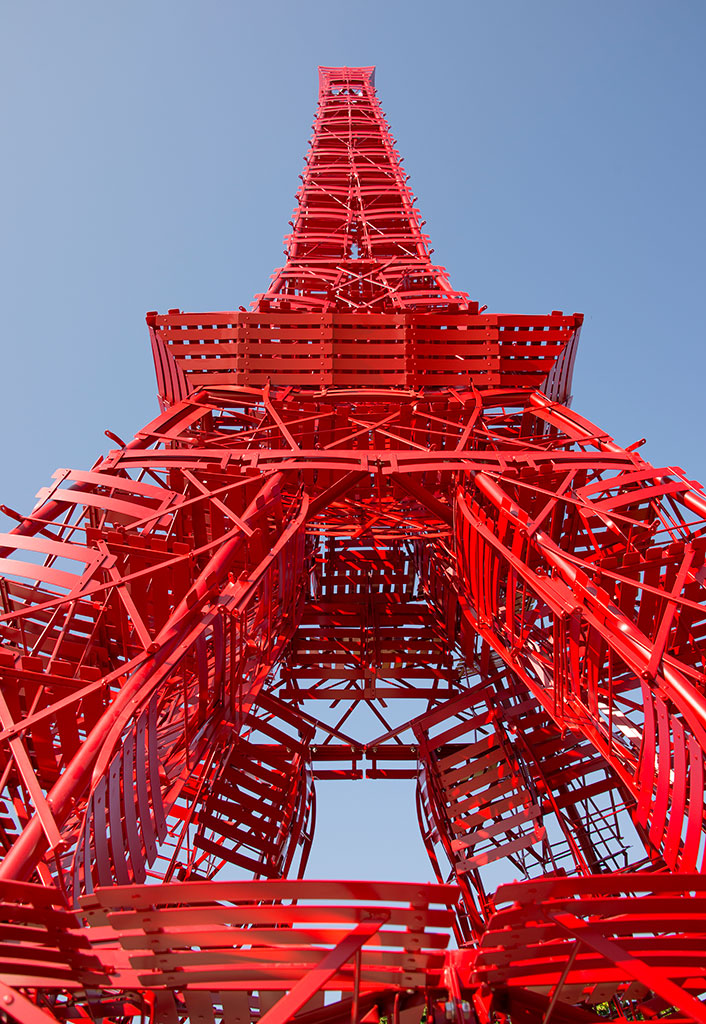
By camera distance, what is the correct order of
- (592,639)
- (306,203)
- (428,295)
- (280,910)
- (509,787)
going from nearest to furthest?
(280,910) < (592,639) < (509,787) < (428,295) < (306,203)

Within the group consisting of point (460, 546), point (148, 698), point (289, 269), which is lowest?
point (148, 698)

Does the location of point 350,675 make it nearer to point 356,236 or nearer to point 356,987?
point 356,987

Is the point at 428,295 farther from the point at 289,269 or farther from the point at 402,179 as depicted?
the point at 402,179

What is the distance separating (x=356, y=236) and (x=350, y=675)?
1708 centimetres

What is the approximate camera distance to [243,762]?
16.4m

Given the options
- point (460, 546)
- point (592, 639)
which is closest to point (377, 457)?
point (460, 546)

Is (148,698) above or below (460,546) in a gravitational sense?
below

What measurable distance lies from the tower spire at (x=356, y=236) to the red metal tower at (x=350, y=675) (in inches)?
14.8

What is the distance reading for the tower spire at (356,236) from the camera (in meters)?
23.4

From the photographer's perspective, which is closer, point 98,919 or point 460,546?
point 98,919

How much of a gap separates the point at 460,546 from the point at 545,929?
8.47 m

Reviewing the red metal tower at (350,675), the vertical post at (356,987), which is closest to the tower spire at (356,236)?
the red metal tower at (350,675)

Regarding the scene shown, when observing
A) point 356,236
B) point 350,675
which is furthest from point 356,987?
point 356,236

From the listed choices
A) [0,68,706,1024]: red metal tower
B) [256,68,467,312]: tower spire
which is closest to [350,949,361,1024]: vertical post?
→ [0,68,706,1024]: red metal tower
